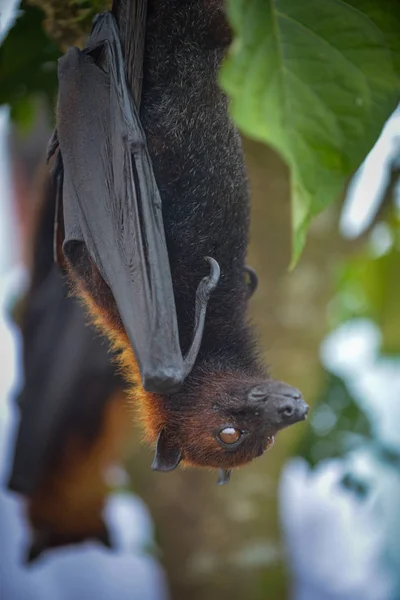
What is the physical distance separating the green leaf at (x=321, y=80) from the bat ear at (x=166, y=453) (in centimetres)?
31

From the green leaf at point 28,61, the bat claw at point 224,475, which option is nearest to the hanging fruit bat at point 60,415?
the green leaf at point 28,61

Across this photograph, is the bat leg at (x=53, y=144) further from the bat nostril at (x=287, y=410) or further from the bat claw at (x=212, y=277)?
the bat nostril at (x=287, y=410)

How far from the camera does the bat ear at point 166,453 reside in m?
0.87

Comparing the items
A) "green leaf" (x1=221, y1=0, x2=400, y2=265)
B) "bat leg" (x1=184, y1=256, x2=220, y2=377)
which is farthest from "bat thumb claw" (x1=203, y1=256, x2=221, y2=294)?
"green leaf" (x1=221, y1=0, x2=400, y2=265)

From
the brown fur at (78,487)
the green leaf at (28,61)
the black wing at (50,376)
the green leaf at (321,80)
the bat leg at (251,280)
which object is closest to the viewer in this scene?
the green leaf at (321,80)

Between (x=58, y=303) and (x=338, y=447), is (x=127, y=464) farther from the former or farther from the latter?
(x=58, y=303)

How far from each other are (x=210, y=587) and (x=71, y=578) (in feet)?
2.27

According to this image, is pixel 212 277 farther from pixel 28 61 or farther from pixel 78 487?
pixel 78 487

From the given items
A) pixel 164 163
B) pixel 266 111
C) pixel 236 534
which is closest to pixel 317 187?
pixel 266 111

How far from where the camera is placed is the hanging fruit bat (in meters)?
1.52

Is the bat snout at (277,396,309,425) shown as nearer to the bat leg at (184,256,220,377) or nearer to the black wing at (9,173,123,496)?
the bat leg at (184,256,220,377)

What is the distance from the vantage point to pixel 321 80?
78 cm

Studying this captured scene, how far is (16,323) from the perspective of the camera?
1931mm

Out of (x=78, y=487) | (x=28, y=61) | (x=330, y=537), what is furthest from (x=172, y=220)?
(x=330, y=537)
